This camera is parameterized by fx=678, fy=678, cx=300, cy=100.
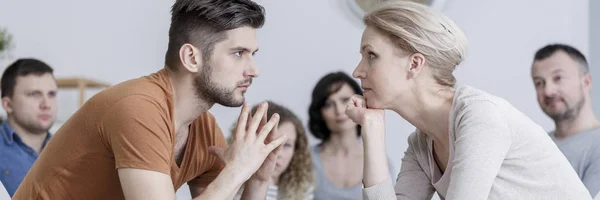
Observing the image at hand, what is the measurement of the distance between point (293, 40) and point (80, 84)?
1.00m

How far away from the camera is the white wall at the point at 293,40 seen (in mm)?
3111

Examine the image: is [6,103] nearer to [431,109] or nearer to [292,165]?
[292,165]

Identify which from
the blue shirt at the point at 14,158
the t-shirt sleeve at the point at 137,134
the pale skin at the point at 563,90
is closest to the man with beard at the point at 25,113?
the blue shirt at the point at 14,158

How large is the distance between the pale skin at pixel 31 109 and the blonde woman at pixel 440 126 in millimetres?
1878

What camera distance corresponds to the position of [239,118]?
149cm

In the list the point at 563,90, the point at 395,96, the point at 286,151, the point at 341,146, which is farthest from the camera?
the point at 563,90

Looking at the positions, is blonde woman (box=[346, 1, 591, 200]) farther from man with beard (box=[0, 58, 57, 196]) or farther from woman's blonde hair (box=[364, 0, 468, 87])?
man with beard (box=[0, 58, 57, 196])

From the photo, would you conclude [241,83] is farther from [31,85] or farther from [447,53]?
Answer: [31,85]

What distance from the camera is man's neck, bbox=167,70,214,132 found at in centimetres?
152

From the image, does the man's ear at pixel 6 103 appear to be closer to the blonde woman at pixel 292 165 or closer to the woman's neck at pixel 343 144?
the blonde woman at pixel 292 165

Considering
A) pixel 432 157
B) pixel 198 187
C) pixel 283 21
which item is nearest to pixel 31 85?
pixel 283 21

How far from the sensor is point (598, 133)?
3.13 metres

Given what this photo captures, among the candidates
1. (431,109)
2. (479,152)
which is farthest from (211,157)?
(479,152)

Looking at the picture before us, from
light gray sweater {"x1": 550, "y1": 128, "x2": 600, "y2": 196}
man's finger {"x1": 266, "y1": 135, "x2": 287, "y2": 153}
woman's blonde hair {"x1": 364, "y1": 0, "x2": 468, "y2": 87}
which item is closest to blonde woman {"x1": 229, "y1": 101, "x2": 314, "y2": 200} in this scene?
light gray sweater {"x1": 550, "y1": 128, "x2": 600, "y2": 196}
